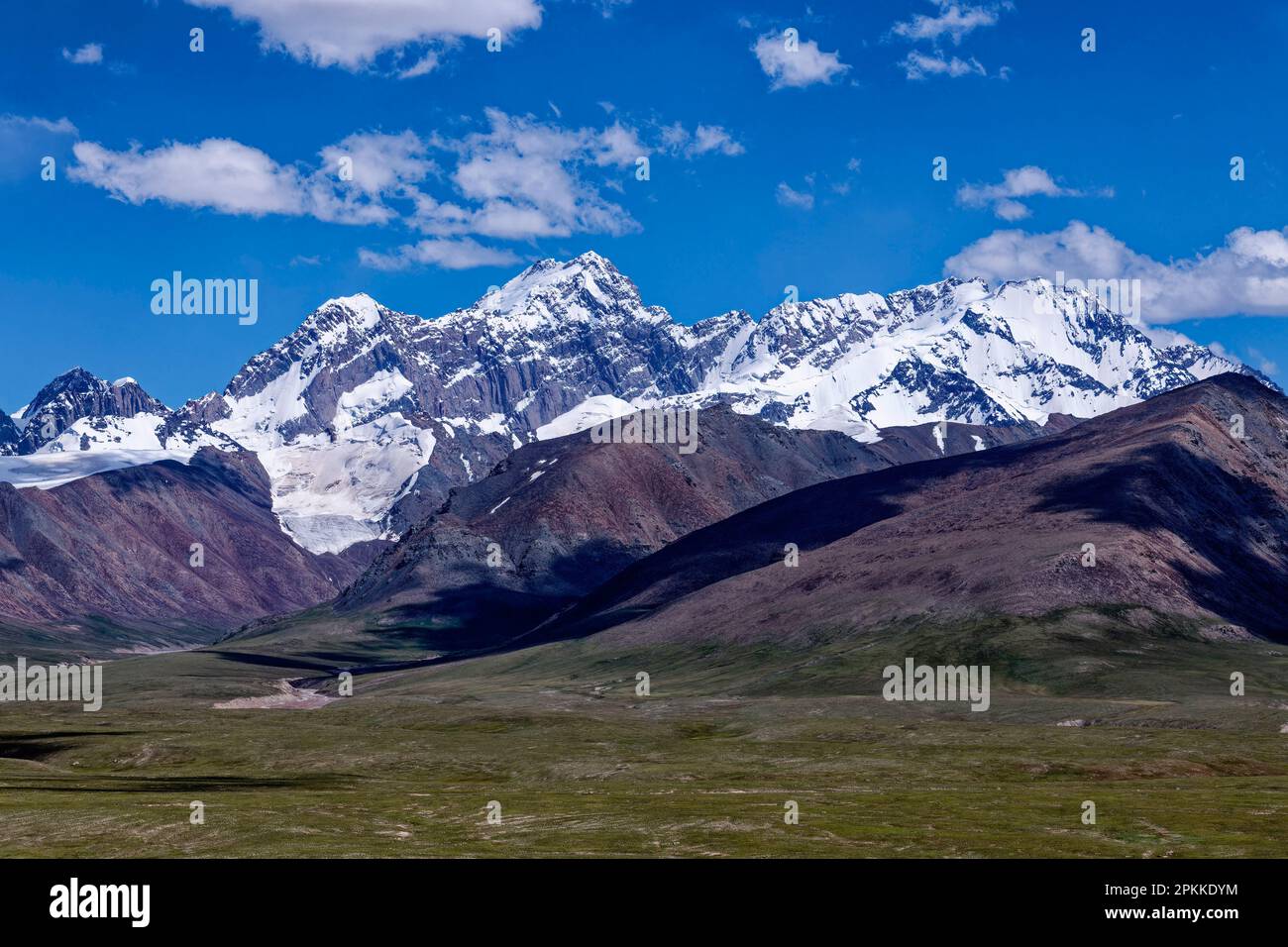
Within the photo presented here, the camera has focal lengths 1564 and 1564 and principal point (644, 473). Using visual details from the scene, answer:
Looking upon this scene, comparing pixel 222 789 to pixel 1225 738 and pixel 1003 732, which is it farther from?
pixel 1225 738

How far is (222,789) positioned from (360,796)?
1594 cm

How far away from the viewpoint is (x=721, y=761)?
6693 inches

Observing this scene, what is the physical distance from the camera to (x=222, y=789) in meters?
136
